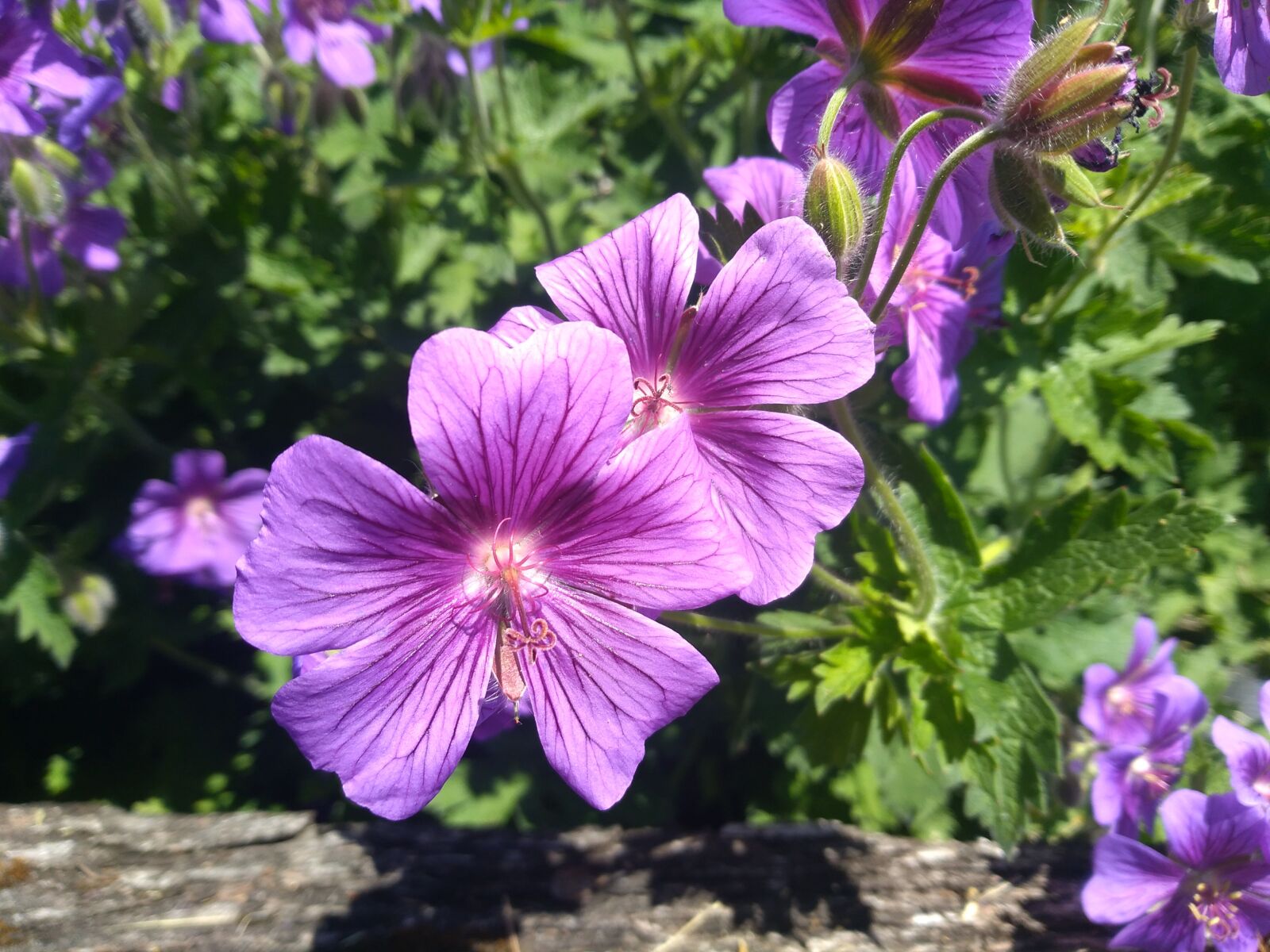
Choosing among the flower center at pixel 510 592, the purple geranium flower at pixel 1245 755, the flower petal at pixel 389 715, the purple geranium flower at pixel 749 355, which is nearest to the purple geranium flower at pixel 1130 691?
the purple geranium flower at pixel 1245 755

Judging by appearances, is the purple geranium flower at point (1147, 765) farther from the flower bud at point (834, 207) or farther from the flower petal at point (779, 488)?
the flower bud at point (834, 207)

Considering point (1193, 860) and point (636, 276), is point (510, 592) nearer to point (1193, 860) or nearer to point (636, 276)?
point (636, 276)

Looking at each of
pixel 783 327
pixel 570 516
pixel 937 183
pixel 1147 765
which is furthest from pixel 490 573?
pixel 1147 765

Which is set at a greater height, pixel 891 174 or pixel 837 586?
pixel 891 174

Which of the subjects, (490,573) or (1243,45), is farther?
(1243,45)

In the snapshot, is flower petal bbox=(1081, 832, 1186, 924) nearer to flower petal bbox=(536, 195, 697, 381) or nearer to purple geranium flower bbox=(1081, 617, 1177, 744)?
purple geranium flower bbox=(1081, 617, 1177, 744)

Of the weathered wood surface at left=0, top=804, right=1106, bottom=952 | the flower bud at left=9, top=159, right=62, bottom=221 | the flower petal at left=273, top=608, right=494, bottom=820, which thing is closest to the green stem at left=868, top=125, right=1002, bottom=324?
the flower petal at left=273, top=608, right=494, bottom=820
